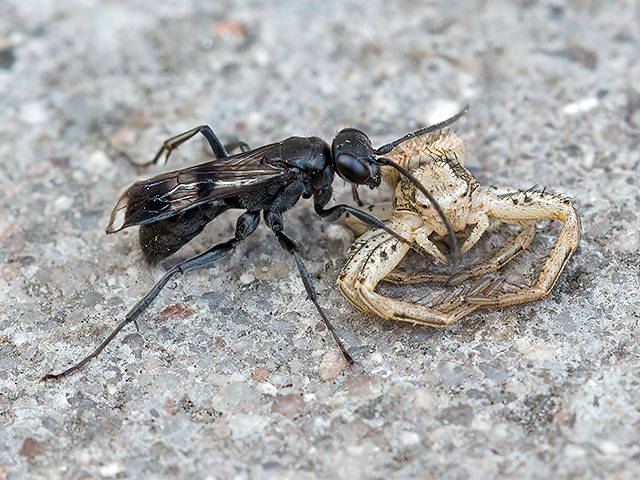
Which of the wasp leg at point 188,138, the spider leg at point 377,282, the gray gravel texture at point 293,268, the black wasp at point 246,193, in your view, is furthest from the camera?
the wasp leg at point 188,138

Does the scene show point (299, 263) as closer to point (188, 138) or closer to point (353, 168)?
point (353, 168)

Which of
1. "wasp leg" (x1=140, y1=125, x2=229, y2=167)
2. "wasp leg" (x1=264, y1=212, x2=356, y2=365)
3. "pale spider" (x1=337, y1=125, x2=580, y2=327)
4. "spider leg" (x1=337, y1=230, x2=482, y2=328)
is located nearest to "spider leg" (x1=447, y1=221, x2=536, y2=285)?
"pale spider" (x1=337, y1=125, x2=580, y2=327)

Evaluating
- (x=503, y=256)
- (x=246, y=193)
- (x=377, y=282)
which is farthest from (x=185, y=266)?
(x=503, y=256)

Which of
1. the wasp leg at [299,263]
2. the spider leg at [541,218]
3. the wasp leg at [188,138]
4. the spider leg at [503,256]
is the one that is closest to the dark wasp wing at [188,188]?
the wasp leg at [299,263]

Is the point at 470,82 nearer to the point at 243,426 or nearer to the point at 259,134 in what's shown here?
the point at 259,134

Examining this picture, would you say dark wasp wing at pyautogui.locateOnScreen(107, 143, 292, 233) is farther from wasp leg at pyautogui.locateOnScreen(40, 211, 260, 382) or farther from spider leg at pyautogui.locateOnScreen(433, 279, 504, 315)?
spider leg at pyautogui.locateOnScreen(433, 279, 504, 315)

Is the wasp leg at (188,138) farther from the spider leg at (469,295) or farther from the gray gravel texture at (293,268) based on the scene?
the spider leg at (469,295)

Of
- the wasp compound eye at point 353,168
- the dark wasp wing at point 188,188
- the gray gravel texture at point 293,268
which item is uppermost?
the wasp compound eye at point 353,168
